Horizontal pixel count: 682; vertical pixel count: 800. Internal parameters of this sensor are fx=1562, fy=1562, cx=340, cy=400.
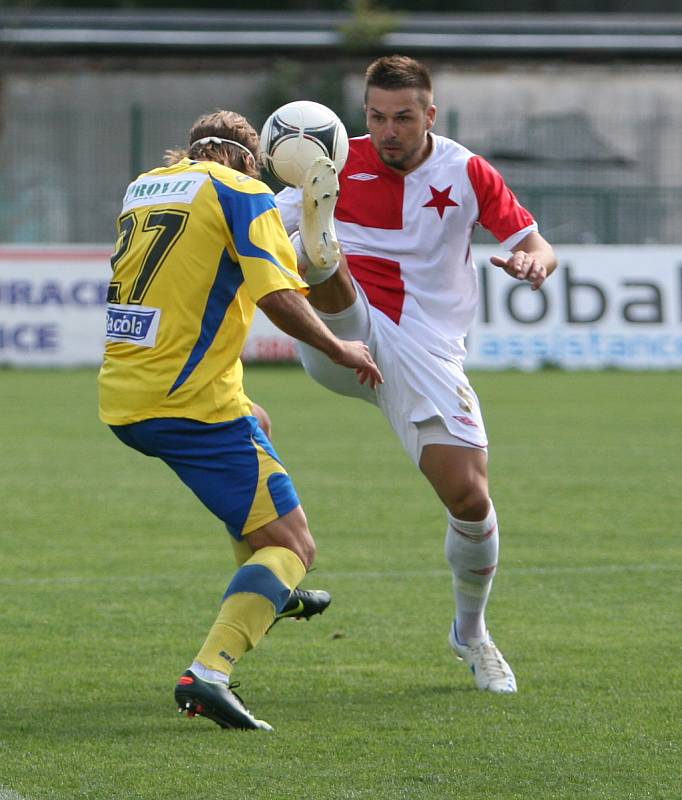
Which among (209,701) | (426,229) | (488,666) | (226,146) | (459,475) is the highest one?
(226,146)

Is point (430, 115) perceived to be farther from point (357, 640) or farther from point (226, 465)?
point (357, 640)

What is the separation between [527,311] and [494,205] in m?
13.6

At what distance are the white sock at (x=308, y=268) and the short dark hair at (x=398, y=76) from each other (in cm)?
62

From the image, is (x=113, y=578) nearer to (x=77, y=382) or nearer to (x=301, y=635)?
(x=301, y=635)

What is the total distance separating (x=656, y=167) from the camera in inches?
1128

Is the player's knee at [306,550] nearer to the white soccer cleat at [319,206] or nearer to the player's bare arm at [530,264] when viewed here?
the white soccer cleat at [319,206]

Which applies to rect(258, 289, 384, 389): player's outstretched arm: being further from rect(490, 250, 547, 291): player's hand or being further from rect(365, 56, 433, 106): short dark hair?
rect(365, 56, 433, 106): short dark hair

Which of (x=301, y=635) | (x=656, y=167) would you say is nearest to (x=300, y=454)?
(x=301, y=635)

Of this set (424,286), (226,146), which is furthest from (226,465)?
(424,286)

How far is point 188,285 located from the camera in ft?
15.6

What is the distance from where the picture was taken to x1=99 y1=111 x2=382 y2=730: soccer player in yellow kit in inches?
185

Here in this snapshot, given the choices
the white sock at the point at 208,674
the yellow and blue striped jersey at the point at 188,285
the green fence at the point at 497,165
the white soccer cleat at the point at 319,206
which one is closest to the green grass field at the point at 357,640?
the white sock at the point at 208,674

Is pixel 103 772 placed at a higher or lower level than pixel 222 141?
lower

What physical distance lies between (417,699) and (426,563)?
2.51 meters
